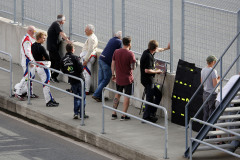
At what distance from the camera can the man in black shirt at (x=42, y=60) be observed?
1567cm

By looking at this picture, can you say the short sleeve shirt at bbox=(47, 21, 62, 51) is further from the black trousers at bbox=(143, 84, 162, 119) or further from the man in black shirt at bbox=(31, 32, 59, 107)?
the black trousers at bbox=(143, 84, 162, 119)

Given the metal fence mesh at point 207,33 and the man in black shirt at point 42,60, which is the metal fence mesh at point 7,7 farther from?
the metal fence mesh at point 207,33

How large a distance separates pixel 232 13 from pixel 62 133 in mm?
4302

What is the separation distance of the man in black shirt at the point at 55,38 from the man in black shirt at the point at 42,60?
1709 millimetres

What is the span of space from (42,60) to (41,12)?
366 centimetres

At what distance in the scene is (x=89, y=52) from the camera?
16.6 m

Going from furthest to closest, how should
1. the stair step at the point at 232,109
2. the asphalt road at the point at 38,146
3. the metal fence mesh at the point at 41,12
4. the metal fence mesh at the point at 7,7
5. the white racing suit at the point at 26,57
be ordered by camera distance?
the metal fence mesh at the point at 7,7 < the metal fence mesh at the point at 41,12 < the white racing suit at the point at 26,57 < the asphalt road at the point at 38,146 < the stair step at the point at 232,109

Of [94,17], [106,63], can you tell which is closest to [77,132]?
[106,63]

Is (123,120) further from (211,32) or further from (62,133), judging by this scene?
(211,32)

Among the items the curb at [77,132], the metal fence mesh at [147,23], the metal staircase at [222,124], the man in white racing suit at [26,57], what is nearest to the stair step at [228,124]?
the metal staircase at [222,124]

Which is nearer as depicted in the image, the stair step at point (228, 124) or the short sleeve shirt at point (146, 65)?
the stair step at point (228, 124)

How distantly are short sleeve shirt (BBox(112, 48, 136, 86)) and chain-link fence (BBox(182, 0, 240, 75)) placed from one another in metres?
1.14

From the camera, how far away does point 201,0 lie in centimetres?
1445

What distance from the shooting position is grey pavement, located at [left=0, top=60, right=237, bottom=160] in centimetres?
1283
